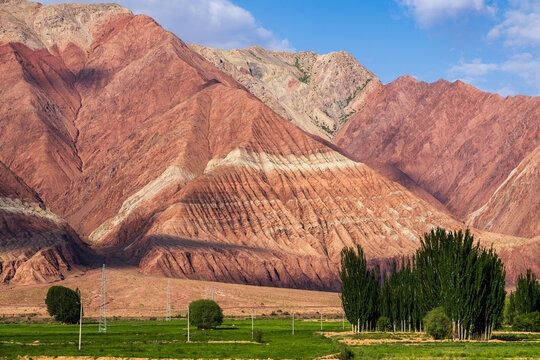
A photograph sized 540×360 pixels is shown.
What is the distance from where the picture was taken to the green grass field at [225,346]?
53250mm

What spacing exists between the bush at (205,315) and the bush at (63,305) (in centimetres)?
1573

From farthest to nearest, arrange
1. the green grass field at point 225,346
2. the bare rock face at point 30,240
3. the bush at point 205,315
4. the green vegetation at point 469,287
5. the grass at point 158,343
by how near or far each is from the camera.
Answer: the bare rock face at point 30,240, the bush at point 205,315, the green vegetation at point 469,287, the grass at point 158,343, the green grass field at point 225,346

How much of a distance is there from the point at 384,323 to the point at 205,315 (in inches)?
858

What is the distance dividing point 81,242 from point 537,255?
102 meters

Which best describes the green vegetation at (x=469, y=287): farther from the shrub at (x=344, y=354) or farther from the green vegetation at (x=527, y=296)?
the green vegetation at (x=527, y=296)

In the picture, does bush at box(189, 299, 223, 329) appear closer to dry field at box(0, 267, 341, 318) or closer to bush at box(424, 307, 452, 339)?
dry field at box(0, 267, 341, 318)

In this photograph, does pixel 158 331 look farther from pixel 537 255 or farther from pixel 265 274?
pixel 537 255

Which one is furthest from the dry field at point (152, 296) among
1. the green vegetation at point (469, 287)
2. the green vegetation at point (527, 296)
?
the green vegetation at point (469, 287)

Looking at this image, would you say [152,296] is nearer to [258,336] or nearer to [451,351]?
[258,336]

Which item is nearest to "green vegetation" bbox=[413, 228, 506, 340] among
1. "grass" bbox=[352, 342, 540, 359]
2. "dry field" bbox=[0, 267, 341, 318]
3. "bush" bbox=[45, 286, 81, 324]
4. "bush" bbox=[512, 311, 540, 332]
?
"grass" bbox=[352, 342, 540, 359]

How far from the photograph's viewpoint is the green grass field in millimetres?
53250

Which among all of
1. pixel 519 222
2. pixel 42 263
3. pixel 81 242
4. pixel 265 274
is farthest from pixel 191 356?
pixel 519 222

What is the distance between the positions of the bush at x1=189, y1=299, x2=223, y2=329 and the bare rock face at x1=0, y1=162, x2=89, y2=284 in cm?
5322

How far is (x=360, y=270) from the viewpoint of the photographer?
7988 centimetres
